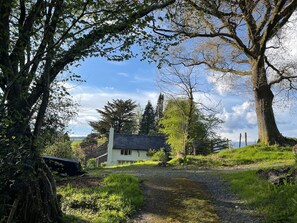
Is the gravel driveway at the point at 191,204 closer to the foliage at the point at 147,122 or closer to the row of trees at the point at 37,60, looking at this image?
the row of trees at the point at 37,60

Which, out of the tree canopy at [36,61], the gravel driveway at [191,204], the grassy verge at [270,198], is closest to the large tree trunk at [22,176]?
the tree canopy at [36,61]

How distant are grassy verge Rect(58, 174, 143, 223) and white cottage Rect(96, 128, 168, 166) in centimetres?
3234

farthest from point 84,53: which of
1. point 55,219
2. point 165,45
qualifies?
point 55,219

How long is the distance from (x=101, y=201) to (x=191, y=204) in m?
1.96

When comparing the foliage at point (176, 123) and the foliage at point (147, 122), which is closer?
the foliage at point (176, 123)

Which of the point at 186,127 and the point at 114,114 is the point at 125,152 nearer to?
the point at 114,114

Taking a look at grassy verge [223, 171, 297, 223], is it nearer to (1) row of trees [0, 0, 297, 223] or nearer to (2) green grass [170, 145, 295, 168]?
(1) row of trees [0, 0, 297, 223]

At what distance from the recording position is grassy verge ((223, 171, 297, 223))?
5297mm

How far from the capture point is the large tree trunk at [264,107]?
54.2 feet

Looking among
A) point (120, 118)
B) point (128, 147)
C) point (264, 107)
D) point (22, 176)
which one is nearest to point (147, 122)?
point (120, 118)

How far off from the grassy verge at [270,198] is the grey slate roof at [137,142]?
108ft

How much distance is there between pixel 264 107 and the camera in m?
16.8

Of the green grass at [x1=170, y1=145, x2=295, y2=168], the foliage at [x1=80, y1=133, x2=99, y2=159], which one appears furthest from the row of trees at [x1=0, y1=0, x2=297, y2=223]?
the foliage at [x1=80, y1=133, x2=99, y2=159]

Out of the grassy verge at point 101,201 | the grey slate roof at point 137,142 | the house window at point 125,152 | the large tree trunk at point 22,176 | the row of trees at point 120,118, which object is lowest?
the grassy verge at point 101,201
